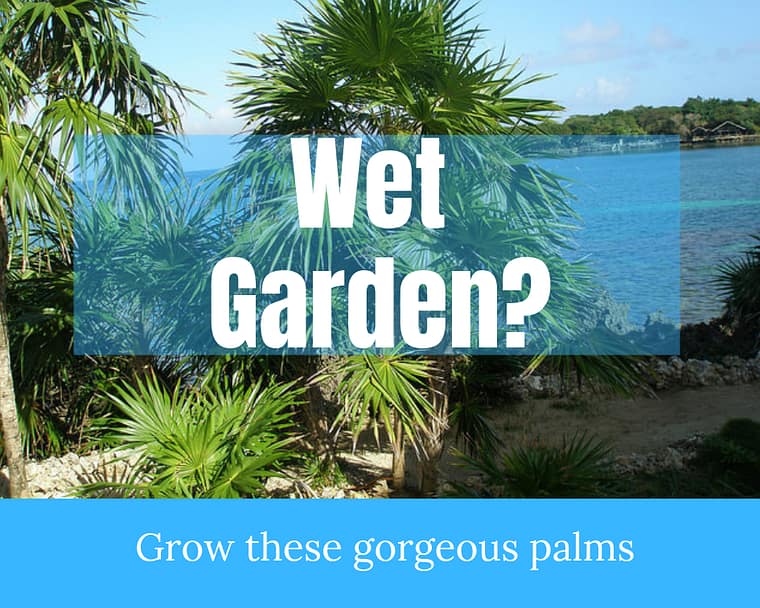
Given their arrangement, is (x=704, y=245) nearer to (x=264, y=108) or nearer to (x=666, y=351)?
(x=666, y=351)

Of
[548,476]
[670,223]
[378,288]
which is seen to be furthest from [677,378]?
[670,223]

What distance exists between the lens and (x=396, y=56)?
498 centimetres

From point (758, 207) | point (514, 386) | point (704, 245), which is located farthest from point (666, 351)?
point (758, 207)

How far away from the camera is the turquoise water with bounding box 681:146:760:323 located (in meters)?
20.0

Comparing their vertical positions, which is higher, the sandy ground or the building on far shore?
the building on far shore

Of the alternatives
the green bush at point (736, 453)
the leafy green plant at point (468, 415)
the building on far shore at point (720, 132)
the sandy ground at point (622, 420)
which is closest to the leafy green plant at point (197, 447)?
the leafy green plant at point (468, 415)

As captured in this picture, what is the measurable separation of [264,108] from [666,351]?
7.83m

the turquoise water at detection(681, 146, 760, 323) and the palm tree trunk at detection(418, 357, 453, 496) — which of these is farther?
the turquoise water at detection(681, 146, 760, 323)

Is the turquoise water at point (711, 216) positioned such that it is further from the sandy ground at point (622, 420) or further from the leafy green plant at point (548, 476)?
the leafy green plant at point (548, 476)

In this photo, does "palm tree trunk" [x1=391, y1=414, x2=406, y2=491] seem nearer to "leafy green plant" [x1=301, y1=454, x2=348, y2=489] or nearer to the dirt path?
"leafy green plant" [x1=301, y1=454, x2=348, y2=489]

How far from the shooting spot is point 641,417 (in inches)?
323

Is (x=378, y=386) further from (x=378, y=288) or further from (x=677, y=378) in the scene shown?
(x=677, y=378)

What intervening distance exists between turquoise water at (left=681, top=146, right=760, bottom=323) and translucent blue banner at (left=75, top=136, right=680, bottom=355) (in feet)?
21.1

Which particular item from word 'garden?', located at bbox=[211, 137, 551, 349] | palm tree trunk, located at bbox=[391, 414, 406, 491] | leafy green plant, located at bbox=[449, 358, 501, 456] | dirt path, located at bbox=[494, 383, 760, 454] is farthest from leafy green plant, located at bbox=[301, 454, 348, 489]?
dirt path, located at bbox=[494, 383, 760, 454]
